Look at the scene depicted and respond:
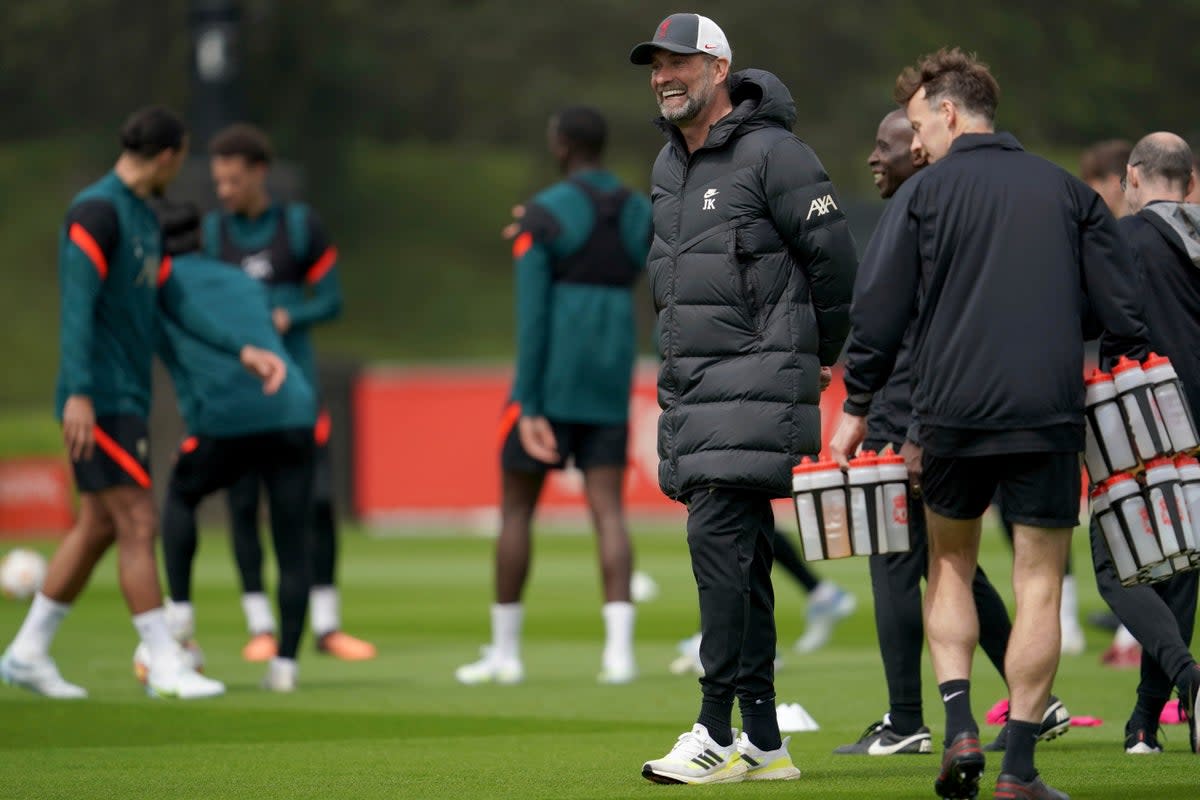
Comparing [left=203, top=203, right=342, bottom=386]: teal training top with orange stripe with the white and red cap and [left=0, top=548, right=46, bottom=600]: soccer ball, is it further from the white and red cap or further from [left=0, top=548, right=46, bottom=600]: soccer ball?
the white and red cap

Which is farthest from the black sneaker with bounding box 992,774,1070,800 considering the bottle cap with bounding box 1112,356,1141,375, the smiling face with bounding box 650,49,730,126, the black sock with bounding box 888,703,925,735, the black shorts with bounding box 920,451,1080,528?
the smiling face with bounding box 650,49,730,126

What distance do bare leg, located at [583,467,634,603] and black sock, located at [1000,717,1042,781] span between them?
4129 mm

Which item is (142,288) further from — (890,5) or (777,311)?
(890,5)

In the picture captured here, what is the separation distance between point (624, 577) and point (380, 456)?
1439cm

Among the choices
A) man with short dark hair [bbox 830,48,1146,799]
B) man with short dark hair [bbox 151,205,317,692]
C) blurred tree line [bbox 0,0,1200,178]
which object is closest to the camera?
man with short dark hair [bbox 830,48,1146,799]

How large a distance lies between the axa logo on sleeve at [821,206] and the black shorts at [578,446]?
3.56 meters

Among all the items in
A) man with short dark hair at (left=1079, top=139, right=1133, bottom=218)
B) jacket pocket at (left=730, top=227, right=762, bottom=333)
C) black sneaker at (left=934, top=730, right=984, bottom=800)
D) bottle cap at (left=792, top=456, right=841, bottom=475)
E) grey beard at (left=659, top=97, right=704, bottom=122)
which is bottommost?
black sneaker at (left=934, top=730, right=984, bottom=800)

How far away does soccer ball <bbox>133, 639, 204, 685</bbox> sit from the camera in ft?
30.6

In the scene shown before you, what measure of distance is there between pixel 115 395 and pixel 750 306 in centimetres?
358

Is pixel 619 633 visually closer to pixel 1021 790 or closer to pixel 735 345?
pixel 735 345

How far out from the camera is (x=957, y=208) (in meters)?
5.91

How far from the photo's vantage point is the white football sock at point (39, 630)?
9.19 metres

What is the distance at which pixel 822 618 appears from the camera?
36.2ft

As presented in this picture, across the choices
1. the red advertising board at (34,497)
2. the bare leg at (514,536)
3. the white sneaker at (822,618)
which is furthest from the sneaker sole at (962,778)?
the red advertising board at (34,497)
